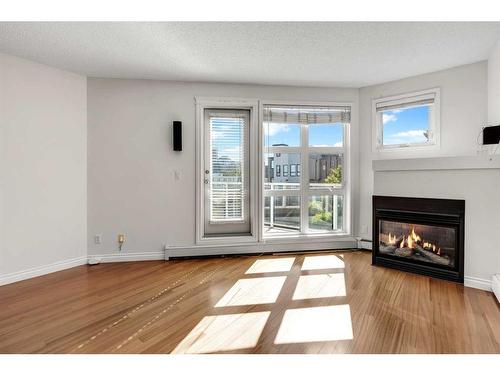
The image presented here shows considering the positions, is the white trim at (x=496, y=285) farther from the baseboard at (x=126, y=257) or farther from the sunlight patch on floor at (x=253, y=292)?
the baseboard at (x=126, y=257)

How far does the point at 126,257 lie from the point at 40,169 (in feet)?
4.87

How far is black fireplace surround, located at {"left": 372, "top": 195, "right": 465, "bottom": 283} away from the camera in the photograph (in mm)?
3049

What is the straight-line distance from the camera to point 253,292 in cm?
276

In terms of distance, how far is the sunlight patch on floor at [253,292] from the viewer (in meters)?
2.55

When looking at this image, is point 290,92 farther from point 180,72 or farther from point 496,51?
point 496,51

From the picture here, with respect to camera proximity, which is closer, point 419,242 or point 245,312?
point 245,312

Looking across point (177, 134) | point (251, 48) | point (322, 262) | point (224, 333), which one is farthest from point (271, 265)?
point (251, 48)

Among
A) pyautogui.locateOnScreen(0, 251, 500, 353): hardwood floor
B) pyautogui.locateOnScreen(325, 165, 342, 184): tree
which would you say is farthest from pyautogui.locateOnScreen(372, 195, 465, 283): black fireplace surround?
pyautogui.locateOnScreen(325, 165, 342, 184): tree

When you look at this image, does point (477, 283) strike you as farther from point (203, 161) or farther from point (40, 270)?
point (40, 270)

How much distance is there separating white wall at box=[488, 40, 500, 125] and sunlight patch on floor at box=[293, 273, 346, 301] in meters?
2.29

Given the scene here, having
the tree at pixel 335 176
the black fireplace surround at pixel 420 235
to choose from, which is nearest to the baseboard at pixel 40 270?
the tree at pixel 335 176

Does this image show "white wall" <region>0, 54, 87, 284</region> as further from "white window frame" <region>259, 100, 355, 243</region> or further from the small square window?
the small square window

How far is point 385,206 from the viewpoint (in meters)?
3.60

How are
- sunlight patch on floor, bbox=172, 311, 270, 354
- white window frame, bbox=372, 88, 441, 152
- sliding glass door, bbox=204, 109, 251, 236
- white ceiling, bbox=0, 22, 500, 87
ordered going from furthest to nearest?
sliding glass door, bbox=204, 109, 251, 236 → white window frame, bbox=372, 88, 441, 152 → white ceiling, bbox=0, 22, 500, 87 → sunlight patch on floor, bbox=172, 311, 270, 354
